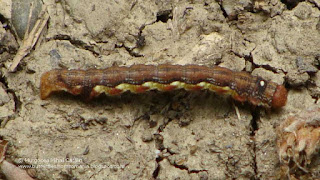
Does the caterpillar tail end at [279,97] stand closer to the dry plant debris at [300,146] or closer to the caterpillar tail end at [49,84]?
the dry plant debris at [300,146]

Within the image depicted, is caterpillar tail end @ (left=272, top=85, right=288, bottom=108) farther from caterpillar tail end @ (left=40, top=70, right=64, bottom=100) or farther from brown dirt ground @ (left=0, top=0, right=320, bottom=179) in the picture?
caterpillar tail end @ (left=40, top=70, right=64, bottom=100)

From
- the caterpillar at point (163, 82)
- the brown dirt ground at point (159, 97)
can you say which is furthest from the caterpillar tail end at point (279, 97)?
the brown dirt ground at point (159, 97)

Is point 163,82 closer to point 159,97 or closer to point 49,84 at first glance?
point 159,97

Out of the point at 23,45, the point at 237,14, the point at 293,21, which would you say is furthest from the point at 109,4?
the point at 293,21

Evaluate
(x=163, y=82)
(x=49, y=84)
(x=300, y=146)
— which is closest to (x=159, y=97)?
(x=163, y=82)

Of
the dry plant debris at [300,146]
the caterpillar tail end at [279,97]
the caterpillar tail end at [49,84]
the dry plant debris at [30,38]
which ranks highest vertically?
the dry plant debris at [30,38]

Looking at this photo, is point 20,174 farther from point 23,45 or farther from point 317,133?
point 317,133
